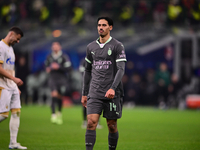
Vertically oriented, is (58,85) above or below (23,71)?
below

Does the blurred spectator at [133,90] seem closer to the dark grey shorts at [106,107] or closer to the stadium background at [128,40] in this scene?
the stadium background at [128,40]

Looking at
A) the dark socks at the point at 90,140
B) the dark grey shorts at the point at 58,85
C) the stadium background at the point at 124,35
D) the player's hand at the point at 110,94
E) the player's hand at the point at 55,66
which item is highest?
the stadium background at the point at 124,35

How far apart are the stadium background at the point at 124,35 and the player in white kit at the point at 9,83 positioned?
1386cm

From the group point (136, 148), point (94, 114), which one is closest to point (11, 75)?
point (94, 114)

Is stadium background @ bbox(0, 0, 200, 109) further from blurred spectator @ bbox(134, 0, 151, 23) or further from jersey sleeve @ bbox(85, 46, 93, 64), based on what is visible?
jersey sleeve @ bbox(85, 46, 93, 64)

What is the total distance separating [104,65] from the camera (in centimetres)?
659

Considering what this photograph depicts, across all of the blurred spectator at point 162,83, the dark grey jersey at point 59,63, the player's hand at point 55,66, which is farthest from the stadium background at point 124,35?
the player's hand at point 55,66

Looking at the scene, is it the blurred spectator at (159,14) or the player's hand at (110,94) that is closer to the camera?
the player's hand at (110,94)

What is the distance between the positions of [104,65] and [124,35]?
17995mm

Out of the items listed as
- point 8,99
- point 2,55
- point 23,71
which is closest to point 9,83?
point 8,99

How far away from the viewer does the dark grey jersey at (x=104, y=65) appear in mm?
6539

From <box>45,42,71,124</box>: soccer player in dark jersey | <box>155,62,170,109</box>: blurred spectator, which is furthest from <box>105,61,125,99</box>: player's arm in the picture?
<box>155,62,170,109</box>: blurred spectator

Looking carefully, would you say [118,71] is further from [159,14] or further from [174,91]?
[159,14]

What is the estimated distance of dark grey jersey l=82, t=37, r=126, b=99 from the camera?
654 cm
